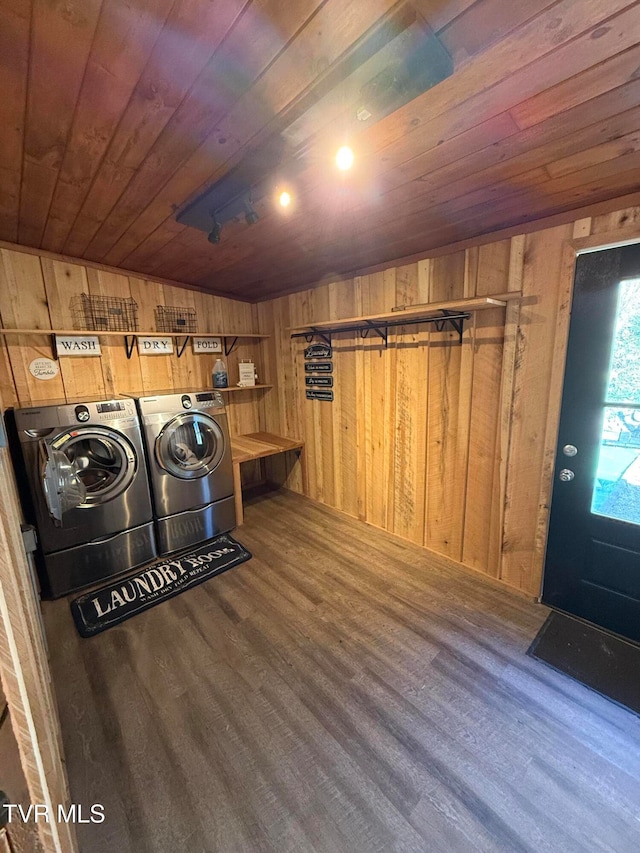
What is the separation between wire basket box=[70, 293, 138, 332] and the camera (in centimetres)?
284

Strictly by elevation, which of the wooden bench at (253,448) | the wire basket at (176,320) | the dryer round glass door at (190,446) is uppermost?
the wire basket at (176,320)

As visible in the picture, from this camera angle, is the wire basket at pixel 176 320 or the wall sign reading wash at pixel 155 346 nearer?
the wall sign reading wash at pixel 155 346

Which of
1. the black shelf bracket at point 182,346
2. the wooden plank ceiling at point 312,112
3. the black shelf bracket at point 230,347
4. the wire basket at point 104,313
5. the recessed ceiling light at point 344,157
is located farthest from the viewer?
the black shelf bracket at point 230,347

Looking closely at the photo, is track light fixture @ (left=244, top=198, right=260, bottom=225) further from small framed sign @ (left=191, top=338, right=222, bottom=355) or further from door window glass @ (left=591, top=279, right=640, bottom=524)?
small framed sign @ (left=191, top=338, right=222, bottom=355)

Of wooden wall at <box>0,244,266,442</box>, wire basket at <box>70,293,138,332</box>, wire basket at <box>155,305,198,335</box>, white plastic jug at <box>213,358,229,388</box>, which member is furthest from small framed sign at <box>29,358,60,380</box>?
white plastic jug at <box>213,358,229,388</box>

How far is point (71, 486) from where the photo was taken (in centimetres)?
229

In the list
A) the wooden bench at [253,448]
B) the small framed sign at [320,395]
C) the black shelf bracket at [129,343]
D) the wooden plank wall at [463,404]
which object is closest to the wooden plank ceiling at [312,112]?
the wooden plank wall at [463,404]

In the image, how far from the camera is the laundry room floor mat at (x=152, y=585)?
7.05 feet

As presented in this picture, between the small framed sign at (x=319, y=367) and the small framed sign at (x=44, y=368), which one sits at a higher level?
the small framed sign at (x=44, y=368)

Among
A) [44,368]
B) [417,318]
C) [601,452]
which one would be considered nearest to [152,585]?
[44,368]

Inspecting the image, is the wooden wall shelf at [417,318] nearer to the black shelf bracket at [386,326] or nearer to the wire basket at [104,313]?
the black shelf bracket at [386,326]

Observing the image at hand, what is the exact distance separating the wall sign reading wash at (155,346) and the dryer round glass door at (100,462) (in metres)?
1.09

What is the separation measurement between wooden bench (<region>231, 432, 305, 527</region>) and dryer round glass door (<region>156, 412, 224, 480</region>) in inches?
10.2

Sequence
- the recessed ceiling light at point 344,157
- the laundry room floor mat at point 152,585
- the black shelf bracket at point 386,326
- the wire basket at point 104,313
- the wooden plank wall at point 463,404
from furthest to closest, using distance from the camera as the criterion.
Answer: the wire basket at point 104,313, the black shelf bracket at point 386,326, the laundry room floor mat at point 152,585, the wooden plank wall at point 463,404, the recessed ceiling light at point 344,157
